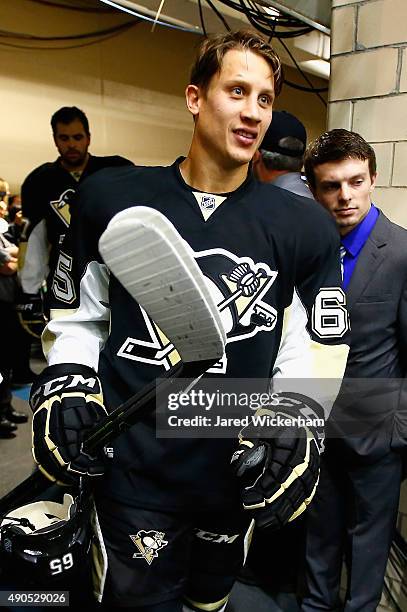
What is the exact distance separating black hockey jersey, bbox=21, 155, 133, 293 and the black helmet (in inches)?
59.9

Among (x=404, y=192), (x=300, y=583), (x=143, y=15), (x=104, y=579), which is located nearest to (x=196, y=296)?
(x=104, y=579)

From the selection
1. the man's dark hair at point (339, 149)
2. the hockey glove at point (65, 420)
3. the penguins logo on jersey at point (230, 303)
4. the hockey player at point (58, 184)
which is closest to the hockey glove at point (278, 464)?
the penguins logo on jersey at point (230, 303)

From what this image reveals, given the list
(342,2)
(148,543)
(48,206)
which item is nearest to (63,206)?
(48,206)

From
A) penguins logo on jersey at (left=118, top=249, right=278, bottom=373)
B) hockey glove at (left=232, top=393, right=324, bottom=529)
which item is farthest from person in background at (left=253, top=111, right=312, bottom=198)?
hockey glove at (left=232, top=393, right=324, bottom=529)

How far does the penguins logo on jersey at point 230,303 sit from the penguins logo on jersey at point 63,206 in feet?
4.95

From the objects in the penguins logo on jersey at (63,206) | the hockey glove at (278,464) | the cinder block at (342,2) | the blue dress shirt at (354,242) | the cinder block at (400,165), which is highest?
the cinder block at (342,2)

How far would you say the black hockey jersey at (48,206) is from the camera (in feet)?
7.79

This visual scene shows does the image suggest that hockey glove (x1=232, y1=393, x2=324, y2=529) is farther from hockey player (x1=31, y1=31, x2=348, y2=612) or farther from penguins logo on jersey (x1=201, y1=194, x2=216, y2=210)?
penguins logo on jersey (x1=201, y1=194, x2=216, y2=210)

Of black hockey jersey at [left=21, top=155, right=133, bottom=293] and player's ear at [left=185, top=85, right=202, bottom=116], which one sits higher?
player's ear at [left=185, top=85, right=202, bottom=116]

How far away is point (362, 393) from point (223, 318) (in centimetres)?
67

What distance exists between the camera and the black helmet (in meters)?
0.92

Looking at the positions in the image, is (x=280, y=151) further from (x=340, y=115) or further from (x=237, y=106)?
(x=237, y=106)

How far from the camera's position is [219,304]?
3.15 feet

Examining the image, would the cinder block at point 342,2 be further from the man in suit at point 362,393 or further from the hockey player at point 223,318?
the hockey player at point 223,318
